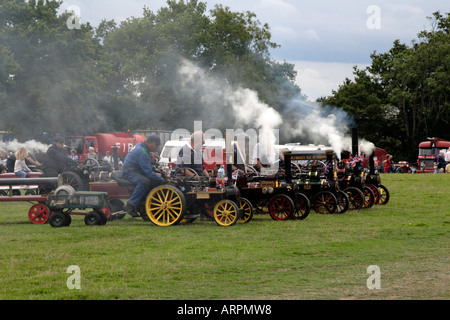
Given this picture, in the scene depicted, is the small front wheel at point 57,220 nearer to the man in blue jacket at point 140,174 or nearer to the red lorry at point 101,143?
the man in blue jacket at point 140,174

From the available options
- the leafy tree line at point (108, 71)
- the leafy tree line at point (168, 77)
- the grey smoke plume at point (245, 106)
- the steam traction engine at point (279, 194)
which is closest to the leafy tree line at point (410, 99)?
the leafy tree line at point (168, 77)

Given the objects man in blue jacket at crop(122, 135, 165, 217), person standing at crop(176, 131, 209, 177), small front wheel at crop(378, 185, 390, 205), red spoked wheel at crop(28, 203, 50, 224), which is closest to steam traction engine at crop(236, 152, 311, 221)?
person standing at crop(176, 131, 209, 177)

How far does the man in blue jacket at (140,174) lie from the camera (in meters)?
12.7

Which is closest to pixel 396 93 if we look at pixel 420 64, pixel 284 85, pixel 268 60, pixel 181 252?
pixel 420 64

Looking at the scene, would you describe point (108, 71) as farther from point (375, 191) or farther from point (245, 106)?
point (375, 191)

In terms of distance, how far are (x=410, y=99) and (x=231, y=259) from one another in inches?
1884

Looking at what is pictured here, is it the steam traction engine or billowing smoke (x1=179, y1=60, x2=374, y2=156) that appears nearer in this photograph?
the steam traction engine

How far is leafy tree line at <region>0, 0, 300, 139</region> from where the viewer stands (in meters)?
36.8

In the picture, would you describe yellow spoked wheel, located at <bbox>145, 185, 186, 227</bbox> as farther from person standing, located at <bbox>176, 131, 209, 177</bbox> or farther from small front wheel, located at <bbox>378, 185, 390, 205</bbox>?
small front wheel, located at <bbox>378, 185, 390, 205</bbox>

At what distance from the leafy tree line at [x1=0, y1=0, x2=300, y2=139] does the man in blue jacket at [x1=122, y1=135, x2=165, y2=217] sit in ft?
56.9

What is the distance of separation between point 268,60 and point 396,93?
20.4 meters

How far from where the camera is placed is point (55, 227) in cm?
1249
